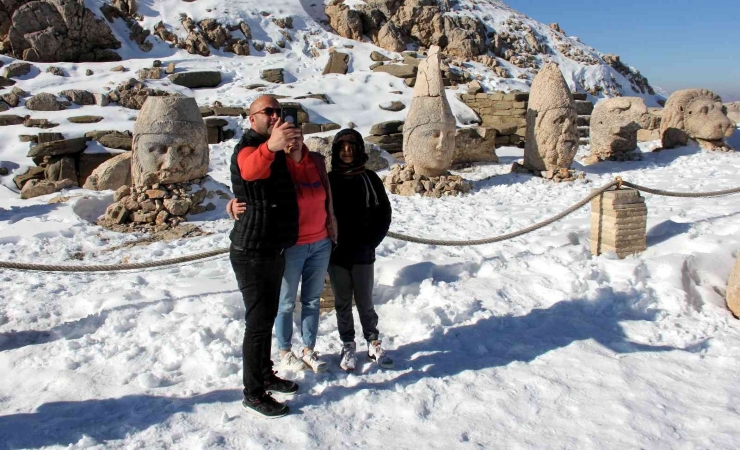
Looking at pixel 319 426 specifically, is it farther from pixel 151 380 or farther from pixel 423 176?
pixel 423 176

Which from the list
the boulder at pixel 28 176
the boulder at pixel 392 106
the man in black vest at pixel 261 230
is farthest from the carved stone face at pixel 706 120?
the boulder at pixel 28 176

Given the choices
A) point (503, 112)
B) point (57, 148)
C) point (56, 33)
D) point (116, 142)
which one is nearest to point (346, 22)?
point (503, 112)

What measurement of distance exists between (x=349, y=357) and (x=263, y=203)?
1.15 meters

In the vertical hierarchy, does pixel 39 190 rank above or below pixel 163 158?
below

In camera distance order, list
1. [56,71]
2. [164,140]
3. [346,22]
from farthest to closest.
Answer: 1. [346,22]
2. [56,71]
3. [164,140]

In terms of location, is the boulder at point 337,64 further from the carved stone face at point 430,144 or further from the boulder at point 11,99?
the carved stone face at point 430,144

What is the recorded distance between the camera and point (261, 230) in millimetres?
2488

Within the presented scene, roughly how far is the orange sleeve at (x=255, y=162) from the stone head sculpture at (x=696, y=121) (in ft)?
42.9

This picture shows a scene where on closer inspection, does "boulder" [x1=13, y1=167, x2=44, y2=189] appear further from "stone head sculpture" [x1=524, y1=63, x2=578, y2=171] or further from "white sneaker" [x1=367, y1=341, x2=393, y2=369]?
"white sneaker" [x1=367, y1=341, x2=393, y2=369]

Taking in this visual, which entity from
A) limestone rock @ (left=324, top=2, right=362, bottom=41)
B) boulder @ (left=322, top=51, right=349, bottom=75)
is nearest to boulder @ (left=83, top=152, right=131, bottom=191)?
boulder @ (left=322, top=51, right=349, bottom=75)

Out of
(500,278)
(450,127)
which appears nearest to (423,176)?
(450,127)

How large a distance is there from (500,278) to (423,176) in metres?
5.23

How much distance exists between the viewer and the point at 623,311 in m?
3.98

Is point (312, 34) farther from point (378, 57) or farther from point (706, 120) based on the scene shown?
point (706, 120)
